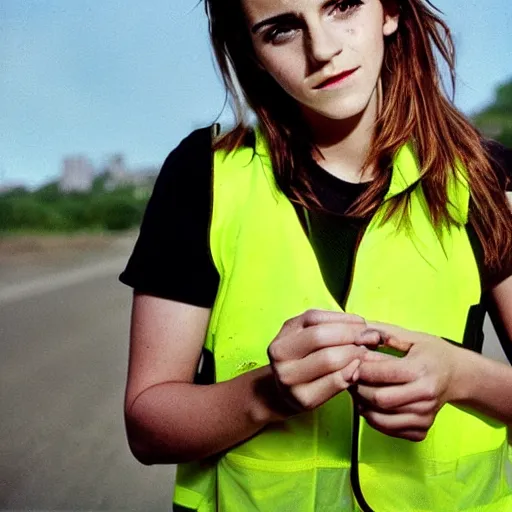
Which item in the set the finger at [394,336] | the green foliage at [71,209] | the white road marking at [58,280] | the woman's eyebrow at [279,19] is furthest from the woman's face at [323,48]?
the white road marking at [58,280]

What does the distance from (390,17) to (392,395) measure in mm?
308

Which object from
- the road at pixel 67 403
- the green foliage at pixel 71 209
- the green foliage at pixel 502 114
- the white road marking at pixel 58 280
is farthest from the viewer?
the white road marking at pixel 58 280

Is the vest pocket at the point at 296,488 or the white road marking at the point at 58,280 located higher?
the white road marking at the point at 58,280

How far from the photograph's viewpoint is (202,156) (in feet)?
2.44

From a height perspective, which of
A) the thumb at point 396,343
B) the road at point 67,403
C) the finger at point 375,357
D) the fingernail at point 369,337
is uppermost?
the fingernail at point 369,337

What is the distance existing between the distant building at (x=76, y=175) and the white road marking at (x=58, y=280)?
48 cm

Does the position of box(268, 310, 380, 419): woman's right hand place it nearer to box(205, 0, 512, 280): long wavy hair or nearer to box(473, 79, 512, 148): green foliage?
box(205, 0, 512, 280): long wavy hair

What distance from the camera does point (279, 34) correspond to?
2.34 feet

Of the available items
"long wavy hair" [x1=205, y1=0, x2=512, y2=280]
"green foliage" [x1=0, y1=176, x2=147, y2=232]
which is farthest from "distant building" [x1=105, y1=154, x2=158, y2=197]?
"long wavy hair" [x1=205, y1=0, x2=512, y2=280]

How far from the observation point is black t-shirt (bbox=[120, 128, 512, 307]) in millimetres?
704

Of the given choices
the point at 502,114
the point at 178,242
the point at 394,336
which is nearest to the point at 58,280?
the point at 502,114

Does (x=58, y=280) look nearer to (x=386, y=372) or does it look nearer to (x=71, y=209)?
(x=71, y=209)

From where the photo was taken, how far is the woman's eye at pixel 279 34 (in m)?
0.71

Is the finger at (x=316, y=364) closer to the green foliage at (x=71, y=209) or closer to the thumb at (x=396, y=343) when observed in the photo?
the thumb at (x=396, y=343)
